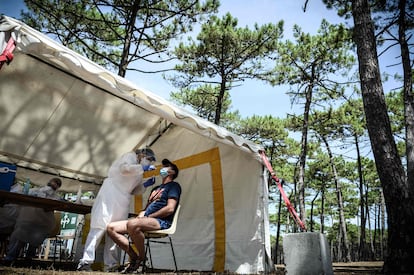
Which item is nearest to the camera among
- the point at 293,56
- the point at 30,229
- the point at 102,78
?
the point at 102,78

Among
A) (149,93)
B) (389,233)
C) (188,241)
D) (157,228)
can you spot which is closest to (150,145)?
(188,241)

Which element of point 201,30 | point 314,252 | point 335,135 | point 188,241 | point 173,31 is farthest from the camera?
point 335,135

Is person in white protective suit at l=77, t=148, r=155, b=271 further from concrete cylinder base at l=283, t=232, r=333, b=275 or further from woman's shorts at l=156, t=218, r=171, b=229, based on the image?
concrete cylinder base at l=283, t=232, r=333, b=275

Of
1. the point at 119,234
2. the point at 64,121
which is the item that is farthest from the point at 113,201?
the point at 64,121

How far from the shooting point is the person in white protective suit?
289 cm

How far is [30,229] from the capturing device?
362 centimetres

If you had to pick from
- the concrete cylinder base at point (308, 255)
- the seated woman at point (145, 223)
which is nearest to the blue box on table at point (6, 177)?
the seated woman at point (145, 223)

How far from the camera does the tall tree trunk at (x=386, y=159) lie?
2.59m

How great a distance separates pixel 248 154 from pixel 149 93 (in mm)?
1648

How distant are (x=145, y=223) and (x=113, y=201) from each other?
473 mm

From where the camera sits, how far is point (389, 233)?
273 centimetres

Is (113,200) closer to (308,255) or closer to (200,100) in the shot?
(308,255)

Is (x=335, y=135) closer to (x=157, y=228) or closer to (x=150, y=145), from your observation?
(x=150, y=145)

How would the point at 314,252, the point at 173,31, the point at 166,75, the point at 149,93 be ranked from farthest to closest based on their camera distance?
the point at 166,75, the point at 173,31, the point at 149,93, the point at 314,252
